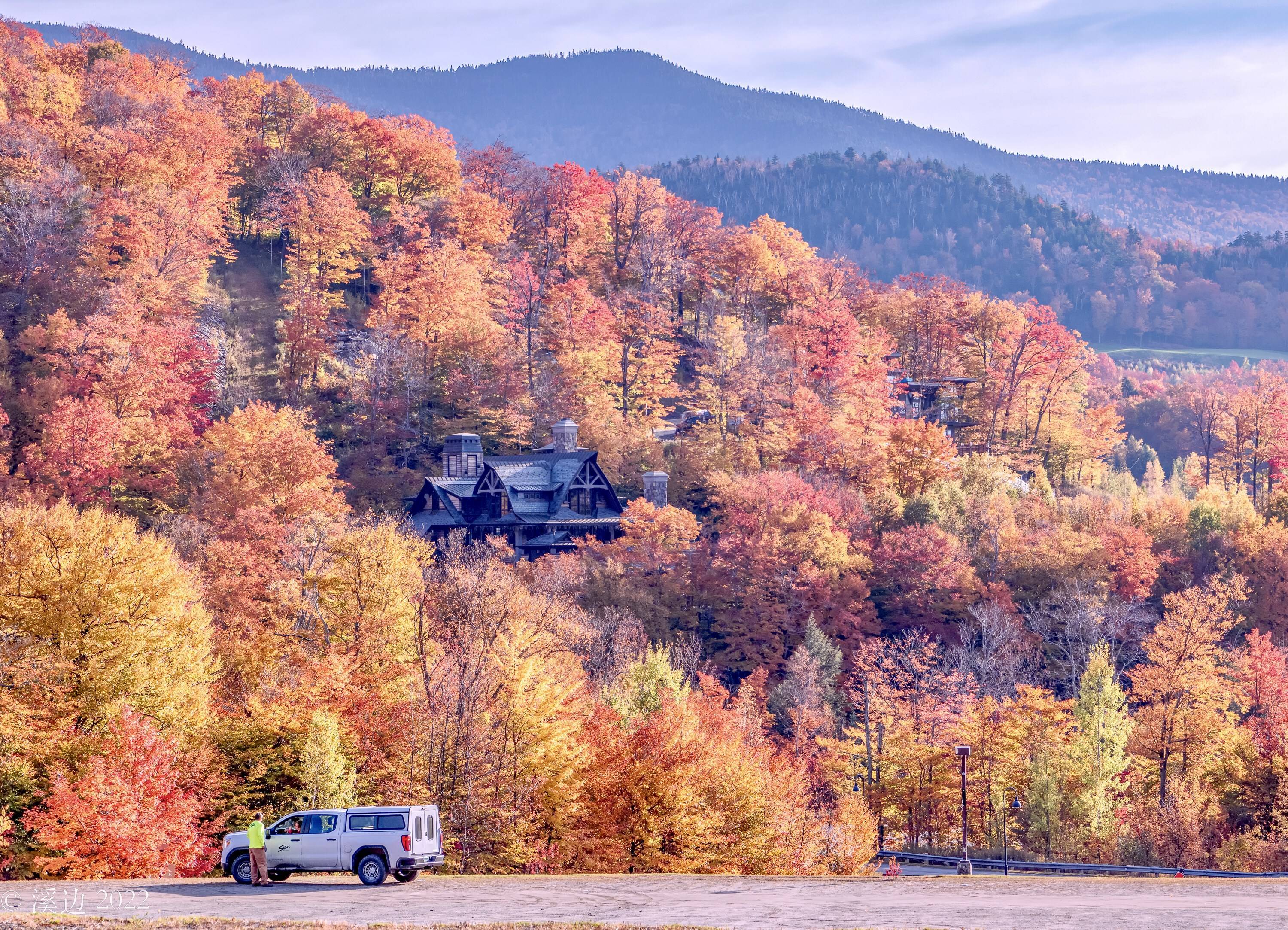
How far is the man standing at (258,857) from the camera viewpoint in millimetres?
26891

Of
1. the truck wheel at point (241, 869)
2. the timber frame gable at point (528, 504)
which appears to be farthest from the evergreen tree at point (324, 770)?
the timber frame gable at point (528, 504)

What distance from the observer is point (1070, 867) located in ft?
157

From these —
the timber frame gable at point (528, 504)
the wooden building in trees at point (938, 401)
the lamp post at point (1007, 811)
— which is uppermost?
the wooden building in trees at point (938, 401)

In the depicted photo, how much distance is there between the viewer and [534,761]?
41.5 meters

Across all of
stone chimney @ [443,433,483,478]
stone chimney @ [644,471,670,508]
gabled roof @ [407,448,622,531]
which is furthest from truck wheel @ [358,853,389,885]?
stone chimney @ [443,433,483,478]

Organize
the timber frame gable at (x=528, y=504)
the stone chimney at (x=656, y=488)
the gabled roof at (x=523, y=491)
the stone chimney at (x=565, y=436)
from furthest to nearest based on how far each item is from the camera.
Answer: the stone chimney at (x=565, y=436), the stone chimney at (x=656, y=488), the gabled roof at (x=523, y=491), the timber frame gable at (x=528, y=504)

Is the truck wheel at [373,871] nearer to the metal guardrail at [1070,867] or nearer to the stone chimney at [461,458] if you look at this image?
the metal guardrail at [1070,867]

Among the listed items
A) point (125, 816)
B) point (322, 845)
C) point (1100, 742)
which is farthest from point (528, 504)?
point (322, 845)

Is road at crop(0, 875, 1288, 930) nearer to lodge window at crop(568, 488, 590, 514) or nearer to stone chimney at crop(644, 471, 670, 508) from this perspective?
lodge window at crop(568, 488, 590, 514)

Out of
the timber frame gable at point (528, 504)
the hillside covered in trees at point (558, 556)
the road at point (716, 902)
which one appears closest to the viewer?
the road at point (716, 902)

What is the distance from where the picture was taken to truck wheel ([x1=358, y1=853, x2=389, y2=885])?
27.7 m

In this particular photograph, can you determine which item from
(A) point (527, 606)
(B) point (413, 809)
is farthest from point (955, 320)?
(B) point (413, 809)

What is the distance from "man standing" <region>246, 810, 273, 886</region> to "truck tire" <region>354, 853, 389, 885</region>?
1.87m

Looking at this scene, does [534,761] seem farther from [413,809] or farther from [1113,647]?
[1113,647]
